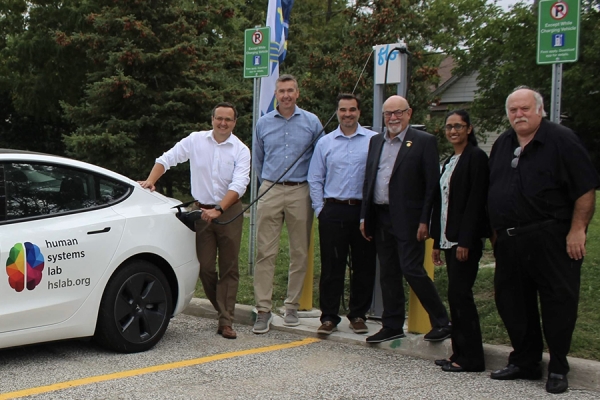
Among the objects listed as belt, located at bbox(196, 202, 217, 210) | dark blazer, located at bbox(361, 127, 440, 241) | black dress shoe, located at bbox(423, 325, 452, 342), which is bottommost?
black dress shoe, located at bbox(423, 325, 452, 342)

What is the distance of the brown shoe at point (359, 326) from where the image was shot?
6.11 metres

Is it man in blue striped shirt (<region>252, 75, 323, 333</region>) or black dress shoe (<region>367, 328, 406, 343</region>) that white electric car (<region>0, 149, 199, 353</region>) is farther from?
black dress shoe (<region>367, 328, 406, 343</region>)

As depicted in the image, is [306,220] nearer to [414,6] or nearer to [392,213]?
[392,213]

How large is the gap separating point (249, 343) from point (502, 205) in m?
2.39

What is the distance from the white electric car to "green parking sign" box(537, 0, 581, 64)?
304cm

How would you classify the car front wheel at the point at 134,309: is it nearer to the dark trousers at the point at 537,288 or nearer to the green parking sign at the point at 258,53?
the dark trousers at the point at 537,288

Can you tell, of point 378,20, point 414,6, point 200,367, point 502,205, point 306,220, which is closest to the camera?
point 502,205

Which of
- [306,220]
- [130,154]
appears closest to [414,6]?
[130,154]

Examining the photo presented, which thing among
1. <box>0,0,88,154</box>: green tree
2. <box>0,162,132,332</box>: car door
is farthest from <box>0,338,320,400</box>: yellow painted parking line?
<box>0,0,88,154</box>: green tree

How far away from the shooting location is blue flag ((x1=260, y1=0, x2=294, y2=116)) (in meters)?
8.37

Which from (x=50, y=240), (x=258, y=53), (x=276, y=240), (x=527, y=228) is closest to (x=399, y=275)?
(x=276, y=240)

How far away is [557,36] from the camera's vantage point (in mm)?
5270

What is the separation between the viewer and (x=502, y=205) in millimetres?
4695

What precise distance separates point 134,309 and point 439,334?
228 centimetres
